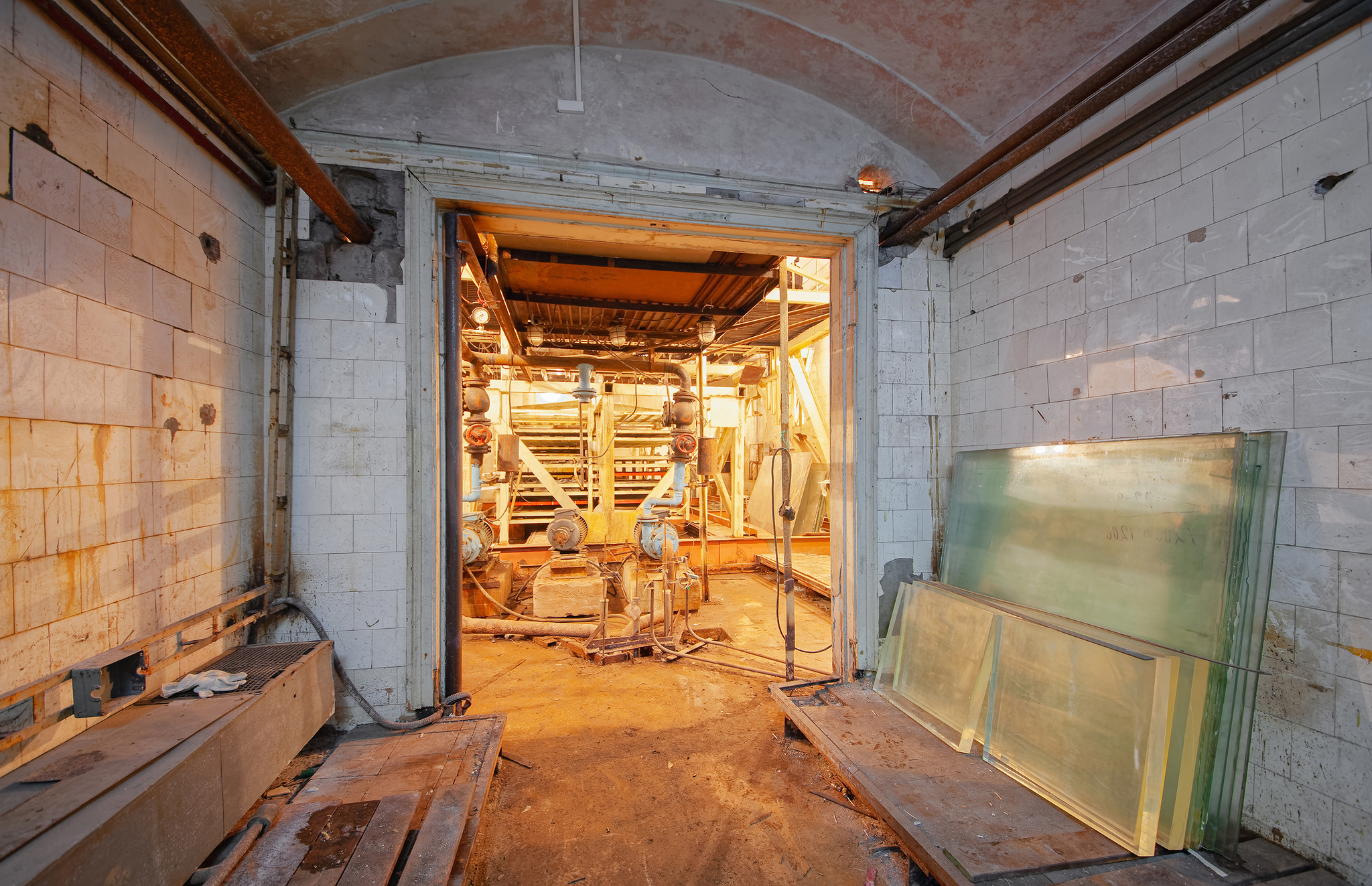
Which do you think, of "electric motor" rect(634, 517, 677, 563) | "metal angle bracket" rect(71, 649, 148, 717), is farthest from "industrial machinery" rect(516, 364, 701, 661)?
"metal angle bracket" rect(71, 649, 148, 717)

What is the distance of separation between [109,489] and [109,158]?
118cm

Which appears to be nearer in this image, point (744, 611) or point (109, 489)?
point (109, 489)

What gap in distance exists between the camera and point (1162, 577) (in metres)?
2.01

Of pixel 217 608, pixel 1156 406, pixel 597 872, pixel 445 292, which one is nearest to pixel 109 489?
pixel 217 608

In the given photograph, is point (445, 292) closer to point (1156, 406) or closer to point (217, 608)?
point (217, 608)

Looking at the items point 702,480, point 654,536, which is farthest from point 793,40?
point 702,480

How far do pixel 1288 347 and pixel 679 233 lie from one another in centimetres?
276

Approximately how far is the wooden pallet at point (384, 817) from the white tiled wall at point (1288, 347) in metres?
2.85

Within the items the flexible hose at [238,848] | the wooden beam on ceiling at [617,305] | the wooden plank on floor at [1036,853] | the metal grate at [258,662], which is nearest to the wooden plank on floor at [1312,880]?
the wooden plank on floor at [1036,853]

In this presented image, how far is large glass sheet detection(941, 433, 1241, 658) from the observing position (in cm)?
188

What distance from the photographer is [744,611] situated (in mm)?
6008

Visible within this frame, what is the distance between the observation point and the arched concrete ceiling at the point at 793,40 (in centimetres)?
240

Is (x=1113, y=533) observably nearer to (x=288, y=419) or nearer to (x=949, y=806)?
(x=949, y=806)

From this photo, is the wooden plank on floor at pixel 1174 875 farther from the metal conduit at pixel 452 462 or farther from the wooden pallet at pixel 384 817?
the metal conduit at pixel 452 462
